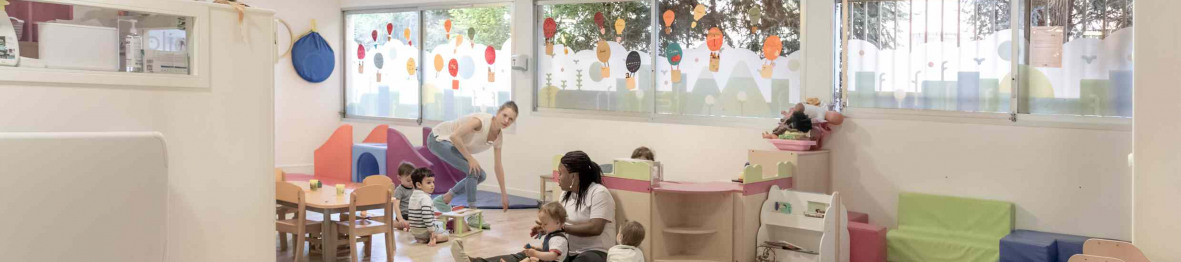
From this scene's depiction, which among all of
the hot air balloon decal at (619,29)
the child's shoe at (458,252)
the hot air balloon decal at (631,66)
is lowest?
the child's shoe at (458,252)

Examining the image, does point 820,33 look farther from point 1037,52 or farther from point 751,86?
point 1037,52

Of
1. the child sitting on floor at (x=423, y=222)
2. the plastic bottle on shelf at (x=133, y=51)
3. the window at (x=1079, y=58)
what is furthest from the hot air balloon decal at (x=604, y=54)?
the plastic bottle on shelf at (x=133, y=51)

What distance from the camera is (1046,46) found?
582cm

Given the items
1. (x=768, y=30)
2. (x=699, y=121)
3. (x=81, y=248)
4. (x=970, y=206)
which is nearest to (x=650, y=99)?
(x=699, y=121)

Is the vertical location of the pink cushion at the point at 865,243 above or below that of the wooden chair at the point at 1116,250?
below

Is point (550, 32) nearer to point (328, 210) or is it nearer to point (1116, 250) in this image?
point (328, 210)

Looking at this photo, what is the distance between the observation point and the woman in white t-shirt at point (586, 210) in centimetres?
495

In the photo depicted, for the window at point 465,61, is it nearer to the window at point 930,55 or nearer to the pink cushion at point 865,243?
the window at point 930,55

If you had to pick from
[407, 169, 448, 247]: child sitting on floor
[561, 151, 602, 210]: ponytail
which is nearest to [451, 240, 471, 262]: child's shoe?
[561, 151, 602, 210]: ponytail

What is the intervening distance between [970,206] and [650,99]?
2.70 m

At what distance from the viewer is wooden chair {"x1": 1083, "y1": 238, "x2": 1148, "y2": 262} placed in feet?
14.3

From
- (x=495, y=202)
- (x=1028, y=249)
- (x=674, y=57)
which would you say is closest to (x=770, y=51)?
(x=674, y=57)

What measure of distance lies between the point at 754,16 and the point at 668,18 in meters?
0.77

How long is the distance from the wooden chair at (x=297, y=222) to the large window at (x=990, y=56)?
3.65m
